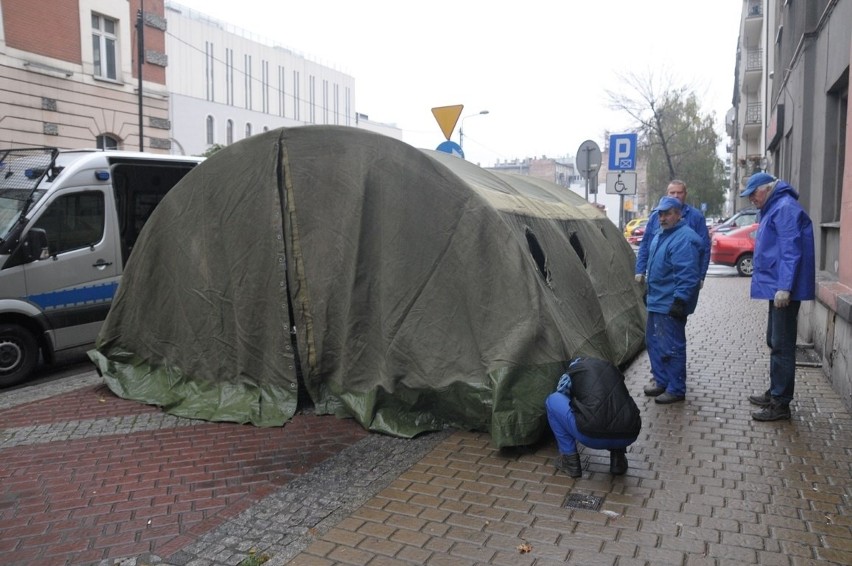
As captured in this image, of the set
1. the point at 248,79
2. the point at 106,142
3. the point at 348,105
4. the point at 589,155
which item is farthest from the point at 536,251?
the point at 348,105

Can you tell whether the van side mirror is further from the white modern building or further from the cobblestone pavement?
the white modern building

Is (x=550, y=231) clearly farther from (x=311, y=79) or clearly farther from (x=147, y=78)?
(x=311, y=79)

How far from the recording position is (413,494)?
14.2ft

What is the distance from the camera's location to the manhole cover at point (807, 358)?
24.6 feet

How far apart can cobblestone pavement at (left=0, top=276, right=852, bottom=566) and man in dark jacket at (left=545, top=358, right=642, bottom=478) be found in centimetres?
16

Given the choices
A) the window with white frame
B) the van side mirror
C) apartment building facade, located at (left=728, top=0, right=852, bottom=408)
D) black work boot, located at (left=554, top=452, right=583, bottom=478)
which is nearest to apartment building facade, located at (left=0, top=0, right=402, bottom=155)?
apartment building facade, located at (left=728, top=0, right=852, bottom=408)

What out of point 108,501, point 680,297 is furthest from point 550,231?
point 108,501

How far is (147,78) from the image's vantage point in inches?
966

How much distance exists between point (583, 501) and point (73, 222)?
22.2 ft

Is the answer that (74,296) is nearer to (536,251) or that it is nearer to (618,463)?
(536,251)

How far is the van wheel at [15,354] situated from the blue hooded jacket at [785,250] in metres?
7.45

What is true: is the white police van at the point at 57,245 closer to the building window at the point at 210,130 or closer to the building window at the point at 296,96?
the building window at the point at 210,130

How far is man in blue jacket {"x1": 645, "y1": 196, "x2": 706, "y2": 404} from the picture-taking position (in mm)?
6082

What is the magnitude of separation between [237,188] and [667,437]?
423 cm
